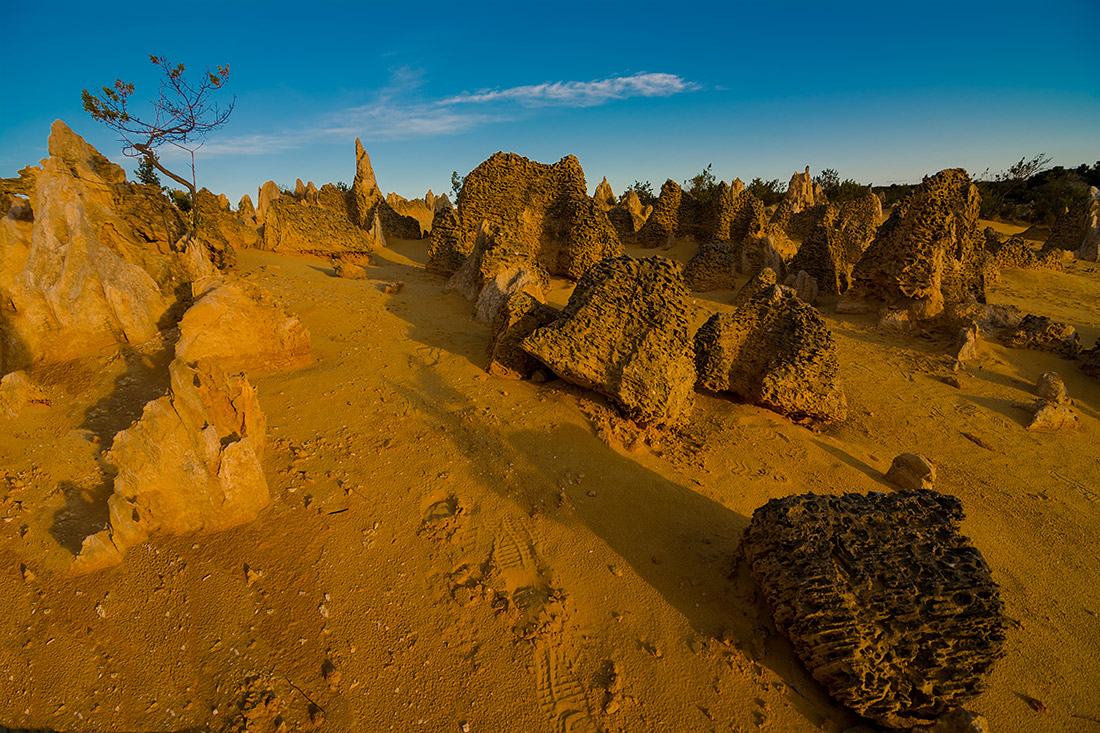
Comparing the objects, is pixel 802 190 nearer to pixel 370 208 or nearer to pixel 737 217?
pixel 737 217

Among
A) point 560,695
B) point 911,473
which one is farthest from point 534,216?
point 560,695

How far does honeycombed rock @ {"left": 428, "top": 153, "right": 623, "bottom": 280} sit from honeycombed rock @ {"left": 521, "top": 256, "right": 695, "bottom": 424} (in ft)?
25.1

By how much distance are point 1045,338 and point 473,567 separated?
40.5ft

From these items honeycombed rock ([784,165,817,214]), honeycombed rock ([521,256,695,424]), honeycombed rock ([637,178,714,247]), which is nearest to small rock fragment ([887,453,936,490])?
honeycombed rock ([521,256,695,424])

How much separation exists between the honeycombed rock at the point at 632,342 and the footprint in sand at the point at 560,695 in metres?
3.14

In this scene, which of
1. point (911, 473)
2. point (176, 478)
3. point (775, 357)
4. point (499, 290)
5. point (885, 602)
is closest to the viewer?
point (885, 602)

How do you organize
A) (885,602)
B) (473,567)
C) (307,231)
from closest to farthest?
(885,602)
(473,567)
(307,231)

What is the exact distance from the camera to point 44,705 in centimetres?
Answer: 241

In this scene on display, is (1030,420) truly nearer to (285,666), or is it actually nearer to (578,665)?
(578,665)

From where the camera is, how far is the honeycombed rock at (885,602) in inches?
112

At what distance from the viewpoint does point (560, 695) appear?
2834 mm

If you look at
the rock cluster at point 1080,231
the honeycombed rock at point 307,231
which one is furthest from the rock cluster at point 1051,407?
the honeycombed rock at point 307,231

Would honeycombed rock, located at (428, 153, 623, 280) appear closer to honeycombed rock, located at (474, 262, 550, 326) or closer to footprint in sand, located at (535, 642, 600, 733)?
honeycombed rock, located at (474, 262, 550, 326)

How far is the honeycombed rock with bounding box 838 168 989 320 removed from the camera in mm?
10305
